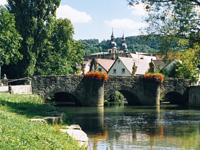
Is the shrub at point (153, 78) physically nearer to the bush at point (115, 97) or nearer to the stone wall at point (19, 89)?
the bush at point (115, 97)

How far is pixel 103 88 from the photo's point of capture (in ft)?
97.5

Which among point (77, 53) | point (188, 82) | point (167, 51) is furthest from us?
point (77, 53)

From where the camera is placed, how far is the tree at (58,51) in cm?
3719

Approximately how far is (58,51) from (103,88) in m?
11.8

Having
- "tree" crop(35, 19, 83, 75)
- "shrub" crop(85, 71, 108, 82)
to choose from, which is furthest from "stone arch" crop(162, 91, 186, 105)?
"tree" crop(35, 19, 83, 75)

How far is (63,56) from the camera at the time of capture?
130 ft

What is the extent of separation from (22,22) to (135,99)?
577 inches

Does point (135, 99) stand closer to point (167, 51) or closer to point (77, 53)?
point (77, 53)

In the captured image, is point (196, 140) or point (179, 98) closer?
point (196, 140)

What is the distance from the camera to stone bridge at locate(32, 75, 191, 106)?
2712 cm

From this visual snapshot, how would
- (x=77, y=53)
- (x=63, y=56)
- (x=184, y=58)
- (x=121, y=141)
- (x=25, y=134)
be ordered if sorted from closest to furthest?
(x=25, y=134), (x=121, y=141), (x=184, y=58), (x=63, y=56), (x=77, y=53)

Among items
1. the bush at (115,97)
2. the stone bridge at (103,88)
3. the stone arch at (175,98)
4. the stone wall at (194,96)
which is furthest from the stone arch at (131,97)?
the stone wall at (194,96)

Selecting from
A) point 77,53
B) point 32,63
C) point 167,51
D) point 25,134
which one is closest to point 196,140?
point 167,51

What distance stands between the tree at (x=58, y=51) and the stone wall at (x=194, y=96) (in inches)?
583
